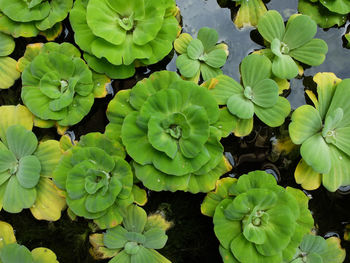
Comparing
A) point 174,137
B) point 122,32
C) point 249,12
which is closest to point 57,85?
point 122,32

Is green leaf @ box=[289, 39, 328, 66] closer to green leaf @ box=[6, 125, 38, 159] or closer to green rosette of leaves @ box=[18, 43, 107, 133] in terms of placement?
green rosette of leaves @ box=[18, 43, 107, 133]

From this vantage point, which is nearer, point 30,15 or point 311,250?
point 311,250

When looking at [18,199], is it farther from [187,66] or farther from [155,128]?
[187,66]

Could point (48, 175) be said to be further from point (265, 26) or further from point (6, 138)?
point (265, 26)

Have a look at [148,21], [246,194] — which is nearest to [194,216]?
[246,194]

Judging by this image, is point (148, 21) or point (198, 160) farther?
point (148, 21)

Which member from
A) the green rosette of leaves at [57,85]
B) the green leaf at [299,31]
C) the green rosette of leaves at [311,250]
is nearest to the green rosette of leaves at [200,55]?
the green leaf at [299,31]

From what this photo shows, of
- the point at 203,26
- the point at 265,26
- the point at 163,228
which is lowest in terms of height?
the point at 163,228
